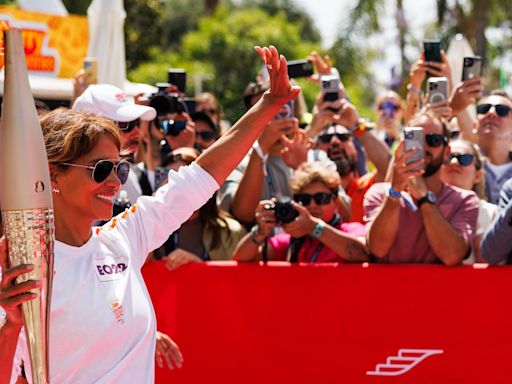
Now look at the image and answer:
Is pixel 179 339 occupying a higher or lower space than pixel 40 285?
lower

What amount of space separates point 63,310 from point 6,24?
886 mm

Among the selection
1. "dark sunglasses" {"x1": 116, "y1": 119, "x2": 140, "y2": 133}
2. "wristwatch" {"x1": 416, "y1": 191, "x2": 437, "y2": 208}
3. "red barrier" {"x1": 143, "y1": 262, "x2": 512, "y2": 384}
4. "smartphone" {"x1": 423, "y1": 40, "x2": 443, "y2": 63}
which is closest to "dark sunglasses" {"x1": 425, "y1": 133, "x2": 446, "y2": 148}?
"wristwatch" {"x1": 416, "y1": 191, "x2": 437, "y2": 208}

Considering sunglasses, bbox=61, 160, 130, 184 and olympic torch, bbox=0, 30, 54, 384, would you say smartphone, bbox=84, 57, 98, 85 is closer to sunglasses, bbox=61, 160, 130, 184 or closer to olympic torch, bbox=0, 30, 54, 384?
sunglasses, bbox=61, 160, 130, 184

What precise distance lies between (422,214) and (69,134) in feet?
8.42

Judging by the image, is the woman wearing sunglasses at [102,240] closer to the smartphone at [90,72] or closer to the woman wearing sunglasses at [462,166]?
the woman wearing sunglasses at [462,166]

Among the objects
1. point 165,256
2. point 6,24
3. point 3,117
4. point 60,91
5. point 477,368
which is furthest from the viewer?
point 60,91

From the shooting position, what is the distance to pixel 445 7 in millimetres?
21750

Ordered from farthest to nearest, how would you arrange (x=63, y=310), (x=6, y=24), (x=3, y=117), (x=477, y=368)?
(x=477, y=368)
(x=63, y=310)
(x=6, y=24)
(x=3, y=117)

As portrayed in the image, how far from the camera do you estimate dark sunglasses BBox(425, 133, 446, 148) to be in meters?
5.36

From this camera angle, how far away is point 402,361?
4.97 metres

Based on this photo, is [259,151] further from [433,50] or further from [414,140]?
[433,50]

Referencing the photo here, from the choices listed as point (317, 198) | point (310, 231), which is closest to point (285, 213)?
point (310, 231)

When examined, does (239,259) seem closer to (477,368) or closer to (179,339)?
(179,339)

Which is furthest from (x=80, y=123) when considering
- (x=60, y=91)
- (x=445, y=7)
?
(x=445, y=7)
